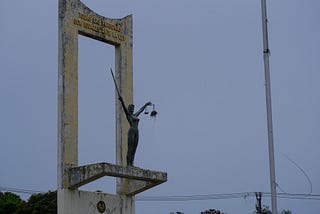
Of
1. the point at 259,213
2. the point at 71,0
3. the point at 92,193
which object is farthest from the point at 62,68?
the point at 259,213

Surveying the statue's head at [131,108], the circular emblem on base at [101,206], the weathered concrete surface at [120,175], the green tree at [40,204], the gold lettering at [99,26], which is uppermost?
the gold lettering at [99,26]

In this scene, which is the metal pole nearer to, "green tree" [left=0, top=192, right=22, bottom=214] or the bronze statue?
the bronze statue

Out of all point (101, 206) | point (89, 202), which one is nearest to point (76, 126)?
point (89, 202)

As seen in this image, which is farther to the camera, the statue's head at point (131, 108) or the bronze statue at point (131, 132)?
the statue's head at point (131, 108)

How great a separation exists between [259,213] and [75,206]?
2724cm

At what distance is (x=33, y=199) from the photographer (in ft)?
125

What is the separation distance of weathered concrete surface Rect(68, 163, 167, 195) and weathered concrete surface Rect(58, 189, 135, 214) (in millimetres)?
251

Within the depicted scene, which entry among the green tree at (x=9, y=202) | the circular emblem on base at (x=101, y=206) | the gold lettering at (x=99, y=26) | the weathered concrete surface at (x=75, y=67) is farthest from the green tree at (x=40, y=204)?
the circular emblem on base at (x=101, y=206)

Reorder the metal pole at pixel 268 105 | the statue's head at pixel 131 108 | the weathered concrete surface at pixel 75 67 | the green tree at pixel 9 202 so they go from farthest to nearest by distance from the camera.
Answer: the green tree at pixel 9 202
the statue's head at pixel 131 108
the weathered concrete surface at pixel 75 67
the metal pole at pixel 268 105

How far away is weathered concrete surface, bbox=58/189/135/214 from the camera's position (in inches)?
744

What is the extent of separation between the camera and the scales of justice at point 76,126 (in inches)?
747

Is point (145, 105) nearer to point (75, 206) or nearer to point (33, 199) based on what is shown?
point (75, 206)

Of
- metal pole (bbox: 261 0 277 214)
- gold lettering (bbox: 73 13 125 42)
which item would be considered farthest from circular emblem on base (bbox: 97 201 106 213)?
metal pole (bbox: 261 0 277 214)

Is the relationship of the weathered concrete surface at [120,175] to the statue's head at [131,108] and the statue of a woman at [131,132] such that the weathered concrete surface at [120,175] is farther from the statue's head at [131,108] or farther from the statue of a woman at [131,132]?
the statue's head at [131,108]
